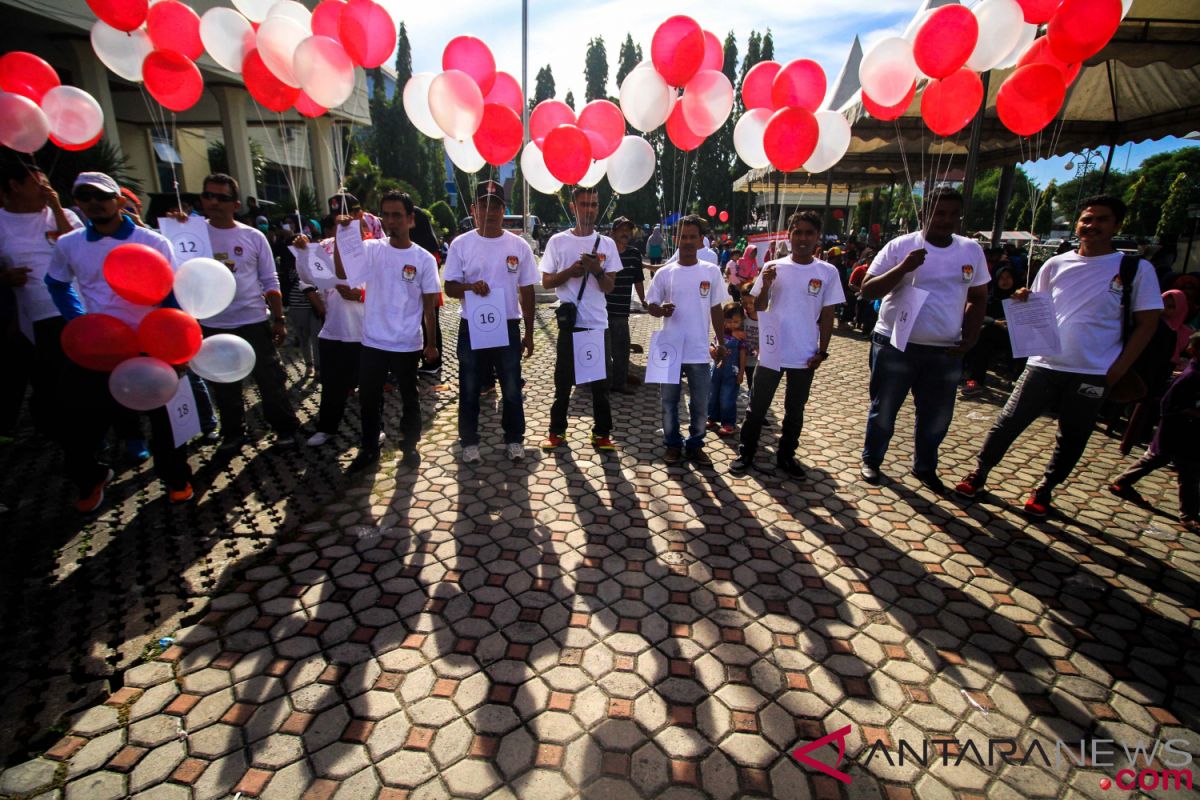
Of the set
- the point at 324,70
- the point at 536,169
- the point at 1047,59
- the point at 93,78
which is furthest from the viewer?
the point at 93,78

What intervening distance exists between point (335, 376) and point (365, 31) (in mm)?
2686

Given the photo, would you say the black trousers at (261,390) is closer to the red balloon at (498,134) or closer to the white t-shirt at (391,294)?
the white t-shirt at (391,294)

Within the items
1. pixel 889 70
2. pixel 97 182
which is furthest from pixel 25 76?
pixel 889 70

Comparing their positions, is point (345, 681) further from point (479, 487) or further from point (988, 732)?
point (988, 732)

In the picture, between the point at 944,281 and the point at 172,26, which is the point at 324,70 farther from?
the point at 944,281

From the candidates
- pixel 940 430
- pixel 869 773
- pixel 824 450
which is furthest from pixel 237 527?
pixel 940 430

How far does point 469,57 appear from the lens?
14.6 feet

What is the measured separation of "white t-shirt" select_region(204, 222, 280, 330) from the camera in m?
4.39

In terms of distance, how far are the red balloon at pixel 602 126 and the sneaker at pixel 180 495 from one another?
3.93m

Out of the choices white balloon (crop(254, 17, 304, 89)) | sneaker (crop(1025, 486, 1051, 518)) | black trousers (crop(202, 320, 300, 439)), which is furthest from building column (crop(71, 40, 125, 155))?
sneaker (crop(1025, 486, 1051, 518))

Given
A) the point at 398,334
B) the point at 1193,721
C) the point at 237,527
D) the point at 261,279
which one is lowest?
the point at 1193,721

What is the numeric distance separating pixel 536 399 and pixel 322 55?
368 centimetres

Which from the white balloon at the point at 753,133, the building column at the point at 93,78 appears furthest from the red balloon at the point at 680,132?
the building column at the point at 93,78

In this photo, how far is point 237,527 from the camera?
3.62 meters
